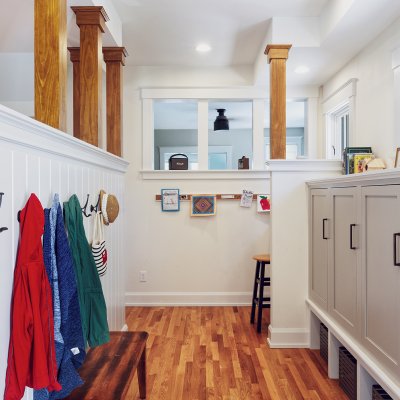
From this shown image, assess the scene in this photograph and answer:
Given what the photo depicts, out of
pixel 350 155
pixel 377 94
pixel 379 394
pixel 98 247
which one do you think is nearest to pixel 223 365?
pixel 379 394

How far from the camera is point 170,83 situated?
14.1ft

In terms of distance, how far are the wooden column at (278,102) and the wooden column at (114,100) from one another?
1263 mm

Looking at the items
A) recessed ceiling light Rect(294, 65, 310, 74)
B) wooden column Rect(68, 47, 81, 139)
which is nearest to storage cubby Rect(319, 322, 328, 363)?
wooden column Rect(68, 47, 81, 139)

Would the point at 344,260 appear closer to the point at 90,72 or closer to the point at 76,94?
the point at 90,72

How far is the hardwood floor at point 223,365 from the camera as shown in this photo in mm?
2291

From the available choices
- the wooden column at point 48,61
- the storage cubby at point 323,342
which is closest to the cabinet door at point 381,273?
the storage cubby at point 323,342

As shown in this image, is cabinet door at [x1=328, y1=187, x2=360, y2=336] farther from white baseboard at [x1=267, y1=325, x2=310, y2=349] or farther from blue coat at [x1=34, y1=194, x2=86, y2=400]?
blue coat at [x1=34, y1=194, x2=86, y2=400]

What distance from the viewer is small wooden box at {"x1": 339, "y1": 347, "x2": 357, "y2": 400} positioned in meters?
2.15

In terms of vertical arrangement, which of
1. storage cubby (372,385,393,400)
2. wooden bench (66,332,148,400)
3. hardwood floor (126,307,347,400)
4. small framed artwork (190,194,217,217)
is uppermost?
small framed artwork (190,194,217,217)

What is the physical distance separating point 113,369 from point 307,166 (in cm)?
205

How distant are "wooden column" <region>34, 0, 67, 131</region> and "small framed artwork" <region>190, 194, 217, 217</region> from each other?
2556 millimetres

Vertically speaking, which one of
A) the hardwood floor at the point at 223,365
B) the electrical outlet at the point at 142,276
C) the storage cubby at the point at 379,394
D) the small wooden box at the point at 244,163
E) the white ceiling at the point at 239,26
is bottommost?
the hardwood floor at the point at 223,365

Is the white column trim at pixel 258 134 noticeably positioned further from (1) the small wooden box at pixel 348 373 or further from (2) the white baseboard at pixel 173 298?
(1) the small wooden box at pixel 348 373

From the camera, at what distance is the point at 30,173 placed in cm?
147
